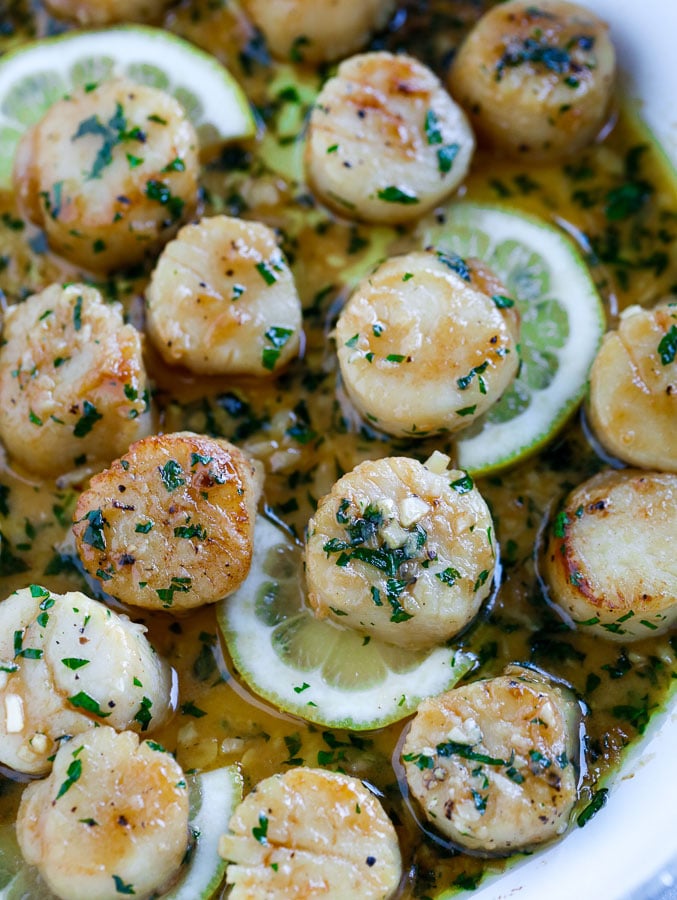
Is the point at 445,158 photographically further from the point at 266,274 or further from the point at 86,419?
the point at 86,419

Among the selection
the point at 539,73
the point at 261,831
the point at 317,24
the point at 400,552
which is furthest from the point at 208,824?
the point at 317,24

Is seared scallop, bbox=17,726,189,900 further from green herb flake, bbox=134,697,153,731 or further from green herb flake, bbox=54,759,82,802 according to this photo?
green herb flake, bbox=134,697,153,731

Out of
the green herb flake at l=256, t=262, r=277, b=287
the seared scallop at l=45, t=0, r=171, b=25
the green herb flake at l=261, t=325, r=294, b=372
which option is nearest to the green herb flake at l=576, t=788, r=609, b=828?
the green herb flake at l=261, t=325, r=294, b=372

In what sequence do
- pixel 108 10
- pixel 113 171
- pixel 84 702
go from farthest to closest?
pixel 108 10 < pixel 113 171 < pixel 84 702

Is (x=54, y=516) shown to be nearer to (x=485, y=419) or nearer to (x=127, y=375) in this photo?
(x=127, y=375)

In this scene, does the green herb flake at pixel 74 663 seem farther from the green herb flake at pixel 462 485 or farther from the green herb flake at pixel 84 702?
the green herb flake at pixel 462 485

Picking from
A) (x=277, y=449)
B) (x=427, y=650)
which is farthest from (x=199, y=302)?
(x=427, y=650)

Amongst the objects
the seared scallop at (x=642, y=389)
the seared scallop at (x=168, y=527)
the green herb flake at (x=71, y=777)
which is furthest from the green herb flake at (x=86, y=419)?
the seared scallop at (x=642, y=389)
